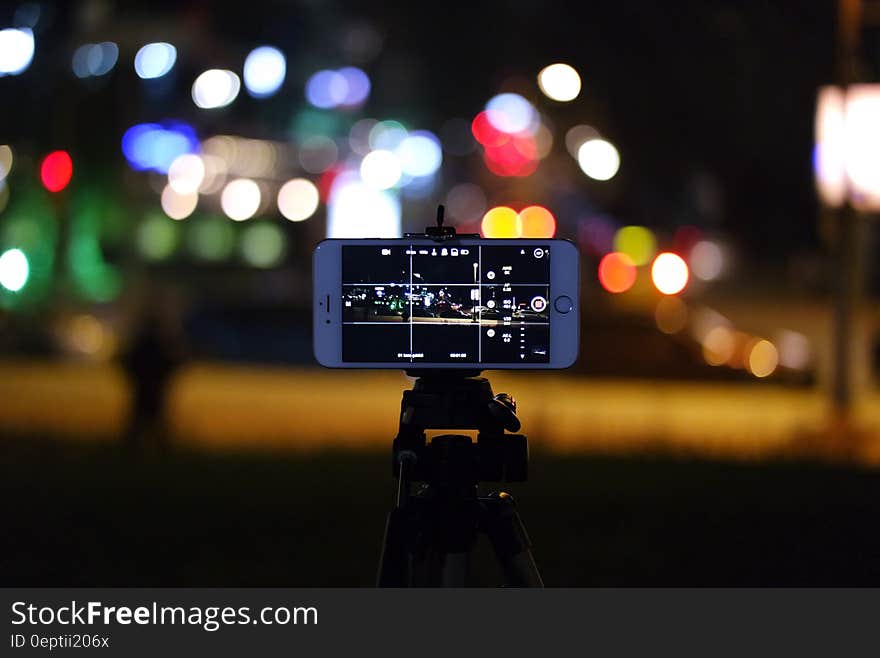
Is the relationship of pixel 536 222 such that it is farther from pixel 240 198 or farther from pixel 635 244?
pixel 240 198

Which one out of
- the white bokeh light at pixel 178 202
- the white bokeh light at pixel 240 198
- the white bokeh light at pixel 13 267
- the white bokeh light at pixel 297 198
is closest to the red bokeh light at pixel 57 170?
the white bokeh light at pixel 13 267

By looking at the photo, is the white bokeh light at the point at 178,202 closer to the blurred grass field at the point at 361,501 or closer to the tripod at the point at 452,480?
the blurred grass field at the point at 361,501

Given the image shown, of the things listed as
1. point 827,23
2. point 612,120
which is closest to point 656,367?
point 612,120

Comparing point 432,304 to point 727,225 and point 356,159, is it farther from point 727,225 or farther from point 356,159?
point 727,225

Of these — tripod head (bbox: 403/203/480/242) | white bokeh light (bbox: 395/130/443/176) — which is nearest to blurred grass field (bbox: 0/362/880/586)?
tripod head (bbox: 403/203/480/242)

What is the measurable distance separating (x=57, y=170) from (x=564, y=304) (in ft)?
36.1

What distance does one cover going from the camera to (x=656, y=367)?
680 inches

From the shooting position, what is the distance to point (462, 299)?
13.6 feet

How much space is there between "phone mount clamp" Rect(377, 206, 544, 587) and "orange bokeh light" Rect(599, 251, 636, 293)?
15.7 meters

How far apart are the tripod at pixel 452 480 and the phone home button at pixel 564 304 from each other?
0.94 ft

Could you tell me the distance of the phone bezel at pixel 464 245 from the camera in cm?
411

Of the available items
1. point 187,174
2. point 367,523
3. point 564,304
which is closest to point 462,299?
point 564,304

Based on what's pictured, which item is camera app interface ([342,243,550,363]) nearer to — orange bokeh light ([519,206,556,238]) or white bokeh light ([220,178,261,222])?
orange bokeh light ([519,206,556,238])

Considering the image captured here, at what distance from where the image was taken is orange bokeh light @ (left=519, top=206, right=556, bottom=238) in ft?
58.5
